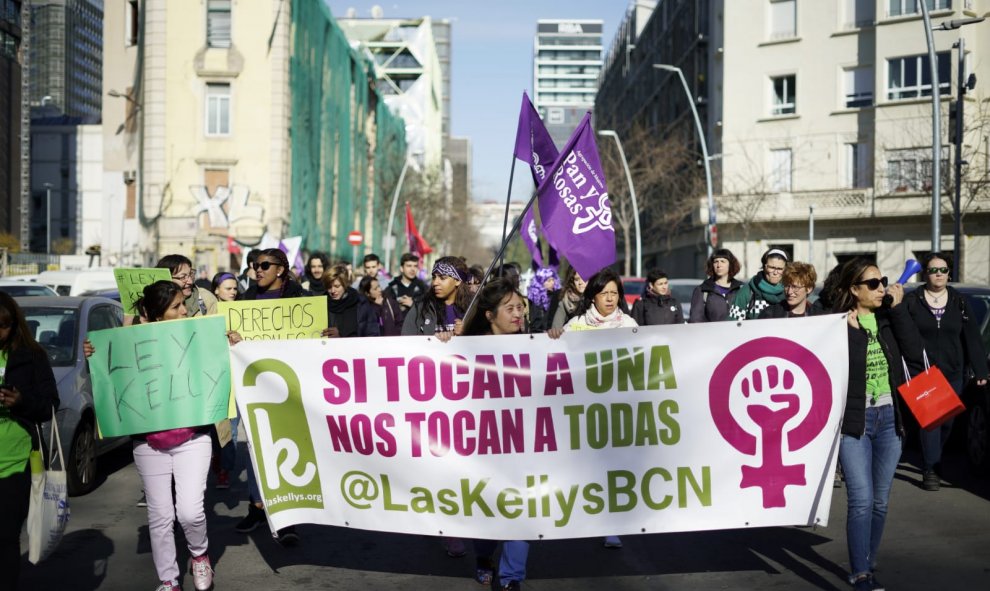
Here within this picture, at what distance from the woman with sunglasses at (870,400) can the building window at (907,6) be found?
3790cm

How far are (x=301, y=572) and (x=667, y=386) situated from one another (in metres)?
2.38

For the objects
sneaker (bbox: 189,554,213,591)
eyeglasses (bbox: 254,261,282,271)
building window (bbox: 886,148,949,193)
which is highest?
building window (bbox: 886,148,949,193)

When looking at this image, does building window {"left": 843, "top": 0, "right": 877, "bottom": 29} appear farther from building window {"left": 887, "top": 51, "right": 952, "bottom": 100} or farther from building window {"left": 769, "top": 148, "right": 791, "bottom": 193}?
building window {"left": 769, "top": 148, "right": 791, "bottom": 193}

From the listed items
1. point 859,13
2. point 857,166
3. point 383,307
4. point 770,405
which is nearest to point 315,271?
point 383,307

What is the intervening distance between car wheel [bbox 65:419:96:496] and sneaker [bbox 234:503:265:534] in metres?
1.86

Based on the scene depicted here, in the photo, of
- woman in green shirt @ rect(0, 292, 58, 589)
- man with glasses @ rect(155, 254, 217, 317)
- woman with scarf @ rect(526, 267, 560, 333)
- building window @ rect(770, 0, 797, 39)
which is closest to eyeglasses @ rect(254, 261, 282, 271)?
man with glasses @ rect(155, 254, 217, 317)

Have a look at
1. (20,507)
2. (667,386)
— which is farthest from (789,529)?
(20,507)

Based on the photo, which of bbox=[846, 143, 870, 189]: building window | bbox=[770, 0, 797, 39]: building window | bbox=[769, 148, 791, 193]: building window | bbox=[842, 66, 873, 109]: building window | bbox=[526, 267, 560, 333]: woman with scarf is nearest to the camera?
bbox=[526, 267, 560, 333]: woman with scarf

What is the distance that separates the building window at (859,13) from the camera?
42.2 metres

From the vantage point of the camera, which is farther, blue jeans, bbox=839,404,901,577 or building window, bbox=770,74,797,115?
building window, bbox=770,74,797,115

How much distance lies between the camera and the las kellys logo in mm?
5852

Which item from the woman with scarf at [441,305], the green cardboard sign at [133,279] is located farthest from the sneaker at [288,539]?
the green cardboard sign at [133,279]

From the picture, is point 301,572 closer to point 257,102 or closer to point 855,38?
point 257,102

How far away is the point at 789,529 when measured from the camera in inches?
295
